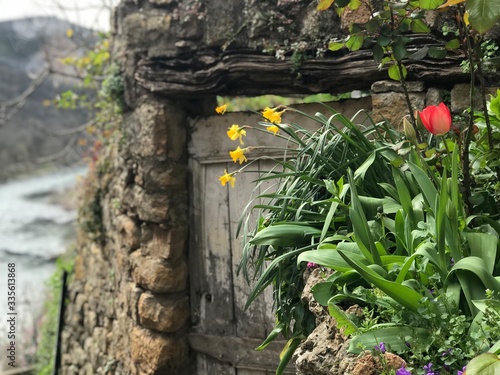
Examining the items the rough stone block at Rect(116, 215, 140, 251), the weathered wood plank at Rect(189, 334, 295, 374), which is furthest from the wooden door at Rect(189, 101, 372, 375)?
the rough stone block at Rect(116, 215, 140, 251)

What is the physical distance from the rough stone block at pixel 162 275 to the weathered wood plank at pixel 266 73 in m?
1.09

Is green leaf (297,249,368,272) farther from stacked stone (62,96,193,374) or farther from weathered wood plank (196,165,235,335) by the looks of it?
→ stacked stone (62,96,193,374)

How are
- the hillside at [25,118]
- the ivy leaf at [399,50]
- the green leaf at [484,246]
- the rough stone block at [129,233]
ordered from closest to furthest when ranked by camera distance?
1. the green leaf at [484,246]
2. the ivy leaf at [399,50]
3. the rough stone block at [129,233]
4. the hillside at [25,118]

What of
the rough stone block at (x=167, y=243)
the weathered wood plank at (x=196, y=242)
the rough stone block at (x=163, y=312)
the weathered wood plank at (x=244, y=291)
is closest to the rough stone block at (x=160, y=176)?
the weathered wood plank at (x=196, y=242)

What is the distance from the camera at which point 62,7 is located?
650 centimetres

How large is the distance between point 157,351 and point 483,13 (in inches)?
116

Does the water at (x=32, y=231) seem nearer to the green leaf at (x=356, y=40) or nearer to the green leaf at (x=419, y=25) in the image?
the green leaf at (x=356, y=40)

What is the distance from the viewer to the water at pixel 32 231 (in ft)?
30.3

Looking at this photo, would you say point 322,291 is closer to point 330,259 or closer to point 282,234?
point 330,259

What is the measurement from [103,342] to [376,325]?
3.52m

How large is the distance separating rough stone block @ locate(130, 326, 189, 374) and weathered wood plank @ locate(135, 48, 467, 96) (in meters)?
1.56

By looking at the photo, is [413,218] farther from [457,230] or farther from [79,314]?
[79,314]

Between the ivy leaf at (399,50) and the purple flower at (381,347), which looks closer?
the purple flower at (381,347)

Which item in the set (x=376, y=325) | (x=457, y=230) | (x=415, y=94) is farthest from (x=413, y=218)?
(x=415, y=94)
